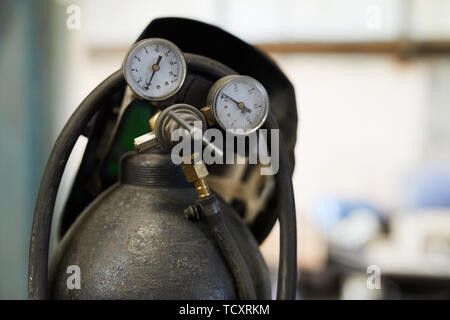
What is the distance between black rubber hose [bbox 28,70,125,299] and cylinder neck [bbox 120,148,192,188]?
0.11 m

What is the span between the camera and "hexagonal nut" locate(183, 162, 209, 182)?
685 mm

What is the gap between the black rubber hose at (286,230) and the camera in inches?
28.7

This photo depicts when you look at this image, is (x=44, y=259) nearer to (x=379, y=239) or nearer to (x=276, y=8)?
(x=379, y=239)

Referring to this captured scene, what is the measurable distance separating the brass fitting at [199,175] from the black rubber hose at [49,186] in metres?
0.18

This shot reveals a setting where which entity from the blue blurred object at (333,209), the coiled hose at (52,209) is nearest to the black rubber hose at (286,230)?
the coiled hose at (52,209)

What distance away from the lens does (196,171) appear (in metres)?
0.69

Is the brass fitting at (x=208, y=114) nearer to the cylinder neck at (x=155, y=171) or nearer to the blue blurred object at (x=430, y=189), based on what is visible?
the cylinder neck at (x=155, y=171)

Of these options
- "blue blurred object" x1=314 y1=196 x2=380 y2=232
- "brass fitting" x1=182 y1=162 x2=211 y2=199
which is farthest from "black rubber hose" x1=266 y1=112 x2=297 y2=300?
"blue blurred object" x1=314 y1=196 x2=380 y2=232

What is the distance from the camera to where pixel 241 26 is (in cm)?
347

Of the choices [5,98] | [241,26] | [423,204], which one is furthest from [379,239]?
[5,98]

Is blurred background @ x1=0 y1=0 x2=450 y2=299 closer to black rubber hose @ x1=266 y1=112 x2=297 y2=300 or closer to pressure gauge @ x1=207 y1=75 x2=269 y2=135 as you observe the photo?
black rubber hose @ x1=266 y1=112 x2=297 y2=300

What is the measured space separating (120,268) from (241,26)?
3021mm

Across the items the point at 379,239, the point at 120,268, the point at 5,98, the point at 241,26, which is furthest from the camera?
the point at 241,26

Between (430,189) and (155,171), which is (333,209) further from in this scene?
(155,171)
